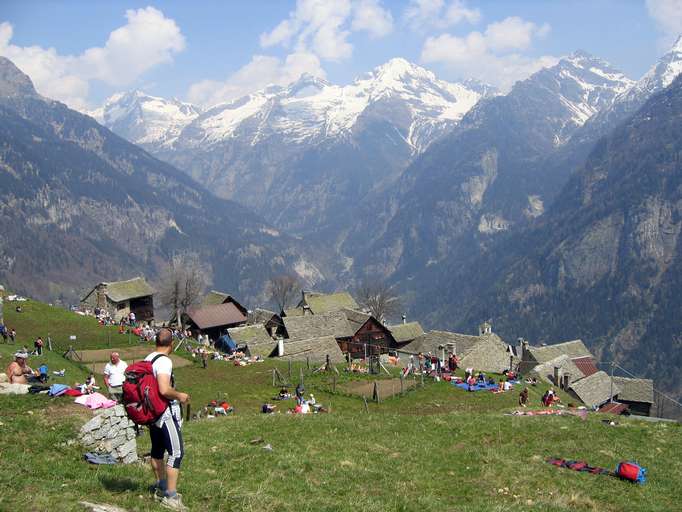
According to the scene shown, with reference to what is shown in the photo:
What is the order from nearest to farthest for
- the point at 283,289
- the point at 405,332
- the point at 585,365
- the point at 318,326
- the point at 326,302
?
the point at 318,326, the point at 585,365, the point at 405,332, the point at 326,302, the point at 283,289

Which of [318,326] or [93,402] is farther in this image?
[318,326]

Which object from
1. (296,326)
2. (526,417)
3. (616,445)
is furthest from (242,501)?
(296,326)

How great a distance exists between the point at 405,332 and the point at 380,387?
62.0 metres

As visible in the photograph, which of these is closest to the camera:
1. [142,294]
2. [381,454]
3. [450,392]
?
[381,454]

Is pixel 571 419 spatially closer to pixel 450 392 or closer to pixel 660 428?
pixel 660 428

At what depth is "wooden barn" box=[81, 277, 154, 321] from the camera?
101000mm

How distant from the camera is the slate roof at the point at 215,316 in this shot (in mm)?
96731

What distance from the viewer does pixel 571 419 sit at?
3067 centimetres

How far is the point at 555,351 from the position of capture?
10238 centimetres

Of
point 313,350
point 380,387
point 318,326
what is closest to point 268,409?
point 380,387

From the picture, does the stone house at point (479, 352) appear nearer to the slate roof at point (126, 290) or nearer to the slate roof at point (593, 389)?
the slate roof at point (593, 389)

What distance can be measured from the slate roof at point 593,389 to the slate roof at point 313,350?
31.2 meters

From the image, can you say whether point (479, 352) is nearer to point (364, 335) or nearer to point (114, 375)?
point (364, 335)

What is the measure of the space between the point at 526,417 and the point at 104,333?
5285 cm
